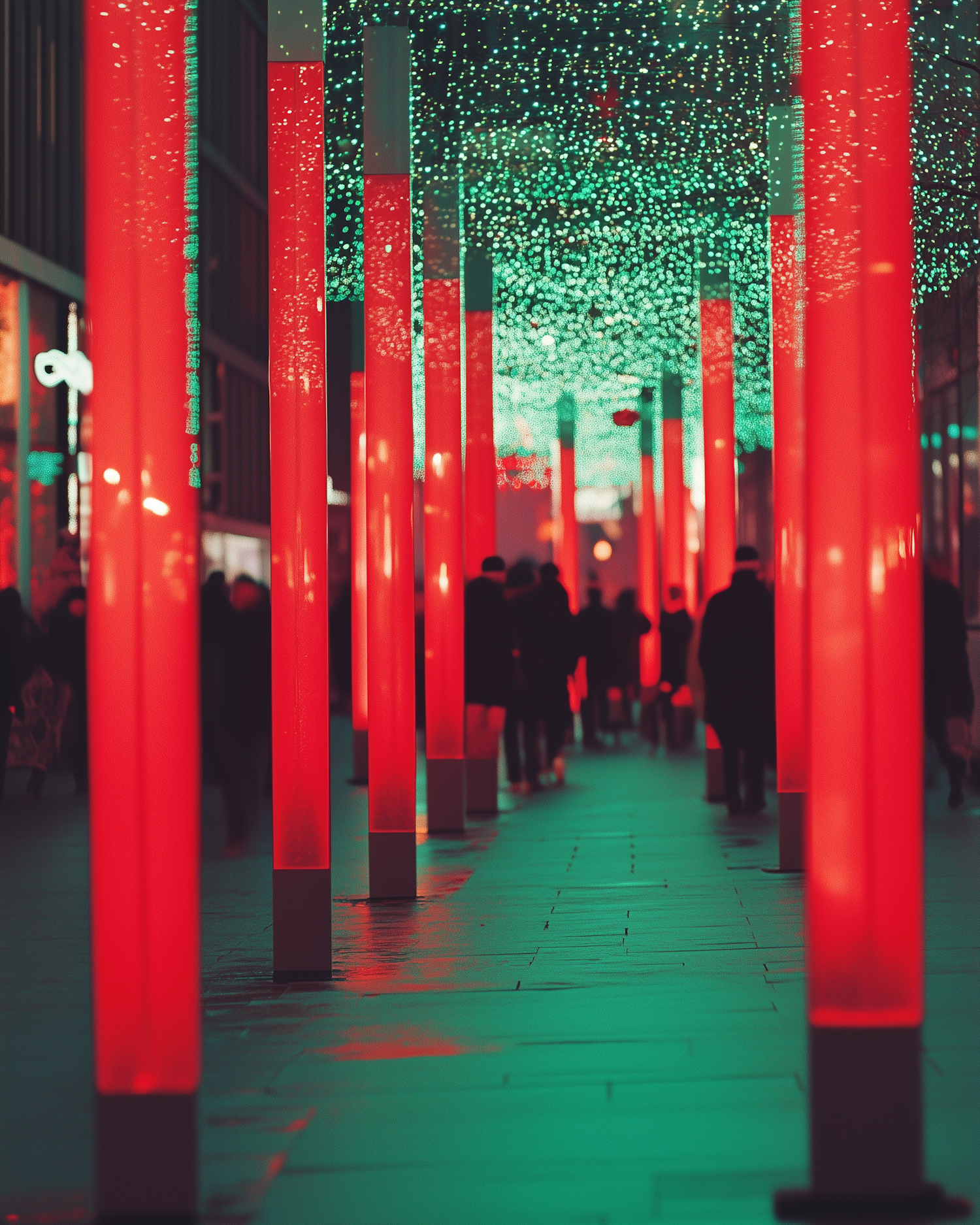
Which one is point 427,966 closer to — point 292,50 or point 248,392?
point 292,50

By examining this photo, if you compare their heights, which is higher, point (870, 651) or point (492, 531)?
point (492, 531)

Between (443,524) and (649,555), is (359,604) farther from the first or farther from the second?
(649,555)

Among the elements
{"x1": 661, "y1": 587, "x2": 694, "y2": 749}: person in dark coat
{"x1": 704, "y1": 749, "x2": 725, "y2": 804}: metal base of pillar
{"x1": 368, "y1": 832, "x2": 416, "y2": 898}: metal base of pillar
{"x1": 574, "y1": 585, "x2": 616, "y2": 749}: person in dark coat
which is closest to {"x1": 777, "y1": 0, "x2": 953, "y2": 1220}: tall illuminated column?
{"x1": 368, "y1": 832, "x2": 416, "y2": 898}: metal base of pillar

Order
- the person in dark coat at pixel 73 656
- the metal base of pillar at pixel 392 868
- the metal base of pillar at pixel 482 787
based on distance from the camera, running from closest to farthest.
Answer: the metal base of pillar at pixel 392 868 → the metal base of pillar at pixel 482 787 → the person in dark coat at pixel 73 656

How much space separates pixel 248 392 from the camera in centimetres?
3775

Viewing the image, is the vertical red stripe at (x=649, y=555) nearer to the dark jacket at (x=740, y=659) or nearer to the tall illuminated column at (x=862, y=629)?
the dark jacket at (x=740, y=659)

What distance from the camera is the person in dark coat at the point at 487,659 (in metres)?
14.5

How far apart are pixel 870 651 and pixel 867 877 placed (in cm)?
54

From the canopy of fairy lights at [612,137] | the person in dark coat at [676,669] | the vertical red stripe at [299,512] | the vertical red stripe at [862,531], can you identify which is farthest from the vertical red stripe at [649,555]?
the vertical red stripe at [862,531]

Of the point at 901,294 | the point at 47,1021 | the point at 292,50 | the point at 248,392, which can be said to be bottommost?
the point at 47,1021

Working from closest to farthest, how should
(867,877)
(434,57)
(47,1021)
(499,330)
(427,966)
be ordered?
(867,877) → (47,1021) → (427,966) → (434,57) → (499,330)

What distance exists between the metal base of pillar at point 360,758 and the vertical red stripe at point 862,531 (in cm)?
1285

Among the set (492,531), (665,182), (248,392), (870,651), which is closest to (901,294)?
(870,651)

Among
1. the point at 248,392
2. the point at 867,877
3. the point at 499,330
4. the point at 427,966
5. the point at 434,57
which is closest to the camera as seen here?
the point at 867,877
